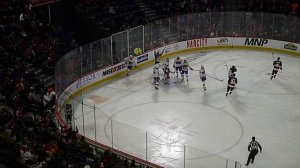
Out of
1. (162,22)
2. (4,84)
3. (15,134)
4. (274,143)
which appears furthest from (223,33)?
(15,134)

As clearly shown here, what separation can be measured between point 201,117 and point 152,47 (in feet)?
25.8

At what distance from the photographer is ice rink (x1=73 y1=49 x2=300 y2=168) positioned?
1459cm

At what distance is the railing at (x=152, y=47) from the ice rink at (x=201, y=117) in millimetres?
51

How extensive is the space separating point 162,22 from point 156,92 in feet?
19.3

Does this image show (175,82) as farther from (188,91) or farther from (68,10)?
(68,10)

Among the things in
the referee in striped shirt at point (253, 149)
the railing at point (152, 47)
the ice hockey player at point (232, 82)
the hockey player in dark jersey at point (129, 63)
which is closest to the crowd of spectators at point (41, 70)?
the railing at point (152, 47)

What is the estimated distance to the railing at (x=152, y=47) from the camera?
1409 centimetres

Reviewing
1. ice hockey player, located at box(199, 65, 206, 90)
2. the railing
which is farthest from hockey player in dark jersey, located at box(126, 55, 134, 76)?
ice hockey player, located at box(199, 65, 206, 90)

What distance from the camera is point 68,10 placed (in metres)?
25.5

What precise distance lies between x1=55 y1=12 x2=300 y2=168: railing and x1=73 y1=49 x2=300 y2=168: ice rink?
2.0 inches

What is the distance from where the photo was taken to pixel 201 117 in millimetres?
17891

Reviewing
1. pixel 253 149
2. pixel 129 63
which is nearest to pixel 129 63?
pixel 129 63

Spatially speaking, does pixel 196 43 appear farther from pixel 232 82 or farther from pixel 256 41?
pixel 232 82

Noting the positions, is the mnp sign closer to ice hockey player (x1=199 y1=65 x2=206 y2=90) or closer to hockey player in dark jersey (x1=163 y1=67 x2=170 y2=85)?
hockey player in dark jersey (x1=163 y1=67 x2=170 y2=85)
